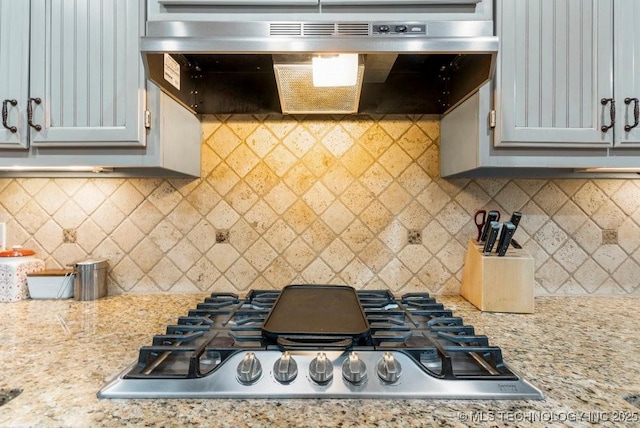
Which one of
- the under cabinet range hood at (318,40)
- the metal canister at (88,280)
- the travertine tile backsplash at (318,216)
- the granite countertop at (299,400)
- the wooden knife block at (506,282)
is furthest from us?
the travertine tile backsplash at (318,216)

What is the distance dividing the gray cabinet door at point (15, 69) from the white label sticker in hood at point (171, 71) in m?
0.39

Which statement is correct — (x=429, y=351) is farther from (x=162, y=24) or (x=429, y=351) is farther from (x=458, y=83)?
(x=162, y=24)

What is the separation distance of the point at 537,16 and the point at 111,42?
3.89ft

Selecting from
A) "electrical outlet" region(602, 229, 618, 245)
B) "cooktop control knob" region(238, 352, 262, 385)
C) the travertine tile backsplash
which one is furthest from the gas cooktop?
"electrical outlet" region(602, 229, 618, 245)

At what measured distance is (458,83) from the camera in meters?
1.09

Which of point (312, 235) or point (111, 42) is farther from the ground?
point (111, 42)

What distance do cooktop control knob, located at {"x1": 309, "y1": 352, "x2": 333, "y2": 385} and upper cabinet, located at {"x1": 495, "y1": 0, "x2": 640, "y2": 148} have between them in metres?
0.76

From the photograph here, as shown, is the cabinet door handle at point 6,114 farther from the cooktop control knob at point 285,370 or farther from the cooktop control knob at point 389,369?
the cooktop control knob at point 389,369

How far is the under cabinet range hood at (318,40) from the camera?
2.69 ft

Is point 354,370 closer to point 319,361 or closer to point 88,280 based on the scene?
point 319,361

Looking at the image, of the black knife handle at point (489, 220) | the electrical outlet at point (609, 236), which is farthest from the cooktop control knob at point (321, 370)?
the electrical outlet at point (609, 236)

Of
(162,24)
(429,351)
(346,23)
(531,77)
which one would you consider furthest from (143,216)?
(531,77)

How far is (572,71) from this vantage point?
957 millimetres

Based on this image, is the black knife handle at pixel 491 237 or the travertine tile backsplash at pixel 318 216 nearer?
the black knife handle at pixel 491 237
